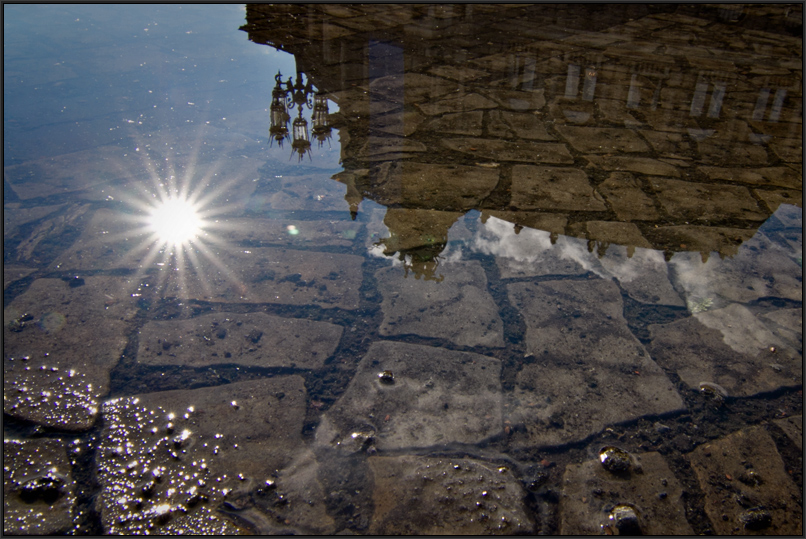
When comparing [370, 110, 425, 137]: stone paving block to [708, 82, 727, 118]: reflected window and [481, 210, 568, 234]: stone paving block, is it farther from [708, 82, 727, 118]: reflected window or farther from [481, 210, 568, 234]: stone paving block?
[708, 82, 727, 118]: reflected window

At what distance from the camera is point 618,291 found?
2387 mm

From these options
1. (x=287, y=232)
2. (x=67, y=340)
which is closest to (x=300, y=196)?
(x=287, y=232)

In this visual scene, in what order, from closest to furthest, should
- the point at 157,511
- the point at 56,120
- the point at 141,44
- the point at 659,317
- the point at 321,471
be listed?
the point at 157,511 < the point at 321,471 < the point at 659,317 < the point at 56,120 < the point at 141,44

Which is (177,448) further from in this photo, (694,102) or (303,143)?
(694,102)

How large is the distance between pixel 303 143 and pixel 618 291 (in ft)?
8.75

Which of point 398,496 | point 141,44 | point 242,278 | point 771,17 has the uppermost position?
point 771,17

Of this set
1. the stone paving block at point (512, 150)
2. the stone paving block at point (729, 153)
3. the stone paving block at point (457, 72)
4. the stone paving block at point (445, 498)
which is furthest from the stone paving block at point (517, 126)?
the stone paving block at point (445, 498)

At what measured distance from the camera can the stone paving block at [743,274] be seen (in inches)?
94.9

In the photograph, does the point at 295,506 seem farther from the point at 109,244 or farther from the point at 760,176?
the point at 760,176

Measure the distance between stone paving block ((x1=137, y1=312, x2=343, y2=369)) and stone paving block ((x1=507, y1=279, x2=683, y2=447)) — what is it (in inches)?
35.4

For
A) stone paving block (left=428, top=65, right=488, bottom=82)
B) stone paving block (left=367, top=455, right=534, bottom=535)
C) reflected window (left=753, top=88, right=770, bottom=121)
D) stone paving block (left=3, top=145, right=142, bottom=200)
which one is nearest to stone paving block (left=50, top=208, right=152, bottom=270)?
stone paving block (left=3, top=145, right=142, bottom=200)

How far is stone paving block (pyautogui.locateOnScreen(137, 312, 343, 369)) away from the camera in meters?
1.97

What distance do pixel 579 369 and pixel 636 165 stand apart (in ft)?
7.33

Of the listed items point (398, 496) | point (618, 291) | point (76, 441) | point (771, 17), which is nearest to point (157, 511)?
point (76, 441)
